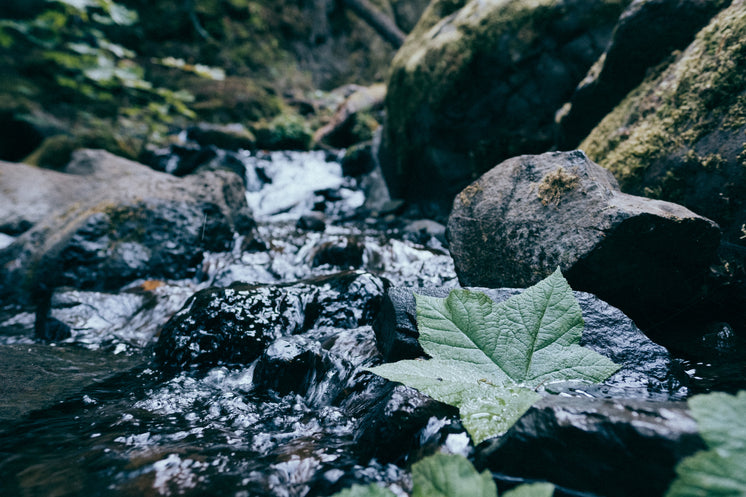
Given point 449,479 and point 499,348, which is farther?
point 499,348

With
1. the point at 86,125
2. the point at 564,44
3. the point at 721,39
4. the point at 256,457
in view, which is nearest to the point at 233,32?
the point at 86,125

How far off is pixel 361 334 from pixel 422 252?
2611 millimetres

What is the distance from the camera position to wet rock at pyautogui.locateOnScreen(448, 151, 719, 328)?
78.3 inches

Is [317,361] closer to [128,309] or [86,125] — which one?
[128,309]

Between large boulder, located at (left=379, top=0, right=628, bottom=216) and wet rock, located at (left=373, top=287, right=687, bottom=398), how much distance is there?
14.7 ft

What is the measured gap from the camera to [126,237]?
14.8 ft

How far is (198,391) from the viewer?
2.14 metres

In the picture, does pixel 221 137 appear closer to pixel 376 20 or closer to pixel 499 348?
pixel 376 20

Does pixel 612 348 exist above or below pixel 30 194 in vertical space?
below

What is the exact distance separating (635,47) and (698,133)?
1.45 m

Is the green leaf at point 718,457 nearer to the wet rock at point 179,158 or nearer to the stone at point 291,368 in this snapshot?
the stone at point 291,368

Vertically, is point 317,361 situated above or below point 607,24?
below

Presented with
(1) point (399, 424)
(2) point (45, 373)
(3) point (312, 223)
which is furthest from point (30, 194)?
(1) point (399, 424)

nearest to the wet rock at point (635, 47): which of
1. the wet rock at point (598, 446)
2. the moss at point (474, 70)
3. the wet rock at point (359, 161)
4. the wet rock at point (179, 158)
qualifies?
the moss at point (474, 70)
